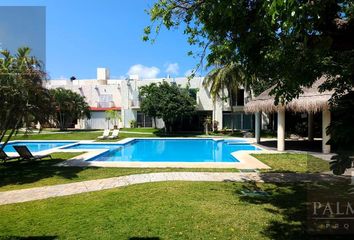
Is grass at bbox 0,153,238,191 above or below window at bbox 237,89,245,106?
below

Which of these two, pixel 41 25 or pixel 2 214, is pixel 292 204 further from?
pixel 41 25

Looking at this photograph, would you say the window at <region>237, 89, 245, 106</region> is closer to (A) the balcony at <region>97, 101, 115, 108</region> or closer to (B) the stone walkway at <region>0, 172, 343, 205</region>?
(A) the balcony at <region>97, 101, 115, 108</region>

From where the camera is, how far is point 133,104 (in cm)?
4206

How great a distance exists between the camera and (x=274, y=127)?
34531mm

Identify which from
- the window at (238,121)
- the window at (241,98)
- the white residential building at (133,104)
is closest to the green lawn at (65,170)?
the white residential building at (133,104)

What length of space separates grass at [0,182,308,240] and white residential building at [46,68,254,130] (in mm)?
27955

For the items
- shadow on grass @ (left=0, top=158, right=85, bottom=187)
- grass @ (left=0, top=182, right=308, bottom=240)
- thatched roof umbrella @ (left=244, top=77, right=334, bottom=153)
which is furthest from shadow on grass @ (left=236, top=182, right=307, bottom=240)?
shadow on grass @ (left=0, top=158, right=85, bottom=187)

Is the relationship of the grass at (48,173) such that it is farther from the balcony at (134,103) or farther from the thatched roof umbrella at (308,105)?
the balcony at (134,103)

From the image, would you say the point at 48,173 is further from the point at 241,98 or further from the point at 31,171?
the point at 241,98

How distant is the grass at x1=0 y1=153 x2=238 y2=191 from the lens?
9.74 metres

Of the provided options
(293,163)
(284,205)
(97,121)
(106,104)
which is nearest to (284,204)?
(284,205)

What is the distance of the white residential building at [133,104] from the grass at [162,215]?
2796 centimetres

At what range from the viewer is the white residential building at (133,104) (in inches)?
1483

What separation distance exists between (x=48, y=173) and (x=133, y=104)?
31.2m
